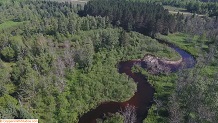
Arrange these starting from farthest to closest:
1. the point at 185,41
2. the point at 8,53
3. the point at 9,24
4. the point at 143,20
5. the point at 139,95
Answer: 1. the point at 9,24
2. the point at 143,20
3. the point at 185,41
4. the point at 8,53
5. the point at 139,95

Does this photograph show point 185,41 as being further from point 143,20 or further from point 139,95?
point 139,95

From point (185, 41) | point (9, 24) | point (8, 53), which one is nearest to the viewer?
point (8, 53)

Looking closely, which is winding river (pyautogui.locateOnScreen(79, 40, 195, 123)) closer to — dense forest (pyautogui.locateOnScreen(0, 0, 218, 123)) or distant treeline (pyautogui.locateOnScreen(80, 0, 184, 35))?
dense forest (pyautogui.locateOnScreen(0, 0, 218, 123))

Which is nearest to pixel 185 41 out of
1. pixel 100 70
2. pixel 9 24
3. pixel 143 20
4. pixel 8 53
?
pixel 143 20

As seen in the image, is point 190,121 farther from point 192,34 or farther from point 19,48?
point 192,34

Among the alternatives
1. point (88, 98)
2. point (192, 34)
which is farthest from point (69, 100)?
point (192, 34)

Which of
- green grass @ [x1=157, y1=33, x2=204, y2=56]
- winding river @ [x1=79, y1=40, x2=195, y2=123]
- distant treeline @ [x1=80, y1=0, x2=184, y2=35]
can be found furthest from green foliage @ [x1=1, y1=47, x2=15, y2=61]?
green grass @ [x1=157, y1=33, x2=204, y2=56]
